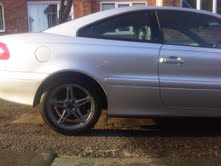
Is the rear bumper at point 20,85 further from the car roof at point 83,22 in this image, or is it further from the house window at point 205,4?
the house window at point 205,4

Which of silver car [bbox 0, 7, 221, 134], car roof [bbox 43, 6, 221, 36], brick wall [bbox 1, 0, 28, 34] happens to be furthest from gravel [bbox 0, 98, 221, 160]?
brick wall [bbox 1, 0, 28, 34]

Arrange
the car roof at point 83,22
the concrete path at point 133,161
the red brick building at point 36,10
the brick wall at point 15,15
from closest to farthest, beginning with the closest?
the concrete path at point 133,161 → the car roof at point 83,22 → the red brick building at point 36,10 → the brick wall at point 15,15

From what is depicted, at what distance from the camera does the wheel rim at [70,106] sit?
19.4ft

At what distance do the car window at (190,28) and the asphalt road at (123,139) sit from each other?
1.10m

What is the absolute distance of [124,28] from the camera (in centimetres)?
603

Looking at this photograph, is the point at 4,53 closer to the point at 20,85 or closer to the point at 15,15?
the point at 20,85

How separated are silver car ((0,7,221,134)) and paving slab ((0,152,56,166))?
0.78 m

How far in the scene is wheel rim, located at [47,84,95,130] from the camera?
19.4ft

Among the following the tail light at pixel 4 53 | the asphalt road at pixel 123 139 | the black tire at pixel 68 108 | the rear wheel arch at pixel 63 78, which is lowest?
the asphalt road at pixel 123 139

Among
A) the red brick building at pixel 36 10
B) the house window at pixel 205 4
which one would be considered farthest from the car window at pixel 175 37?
the red brick building at pixel 36 10

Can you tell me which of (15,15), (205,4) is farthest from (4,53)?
(15,15)

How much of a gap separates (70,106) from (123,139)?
2.48ft

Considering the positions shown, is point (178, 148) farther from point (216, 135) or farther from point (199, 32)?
point (199, 32)

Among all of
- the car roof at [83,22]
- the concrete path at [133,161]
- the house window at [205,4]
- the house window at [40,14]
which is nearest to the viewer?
the concrete path at [133,161]
